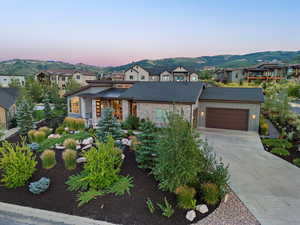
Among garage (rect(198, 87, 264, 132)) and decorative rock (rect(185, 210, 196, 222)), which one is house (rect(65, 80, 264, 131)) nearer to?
garage (rect(198, 87, 264, 132))

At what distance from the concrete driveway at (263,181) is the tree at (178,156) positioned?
205cm

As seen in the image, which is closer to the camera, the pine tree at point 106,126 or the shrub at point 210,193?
the shrub at point 210,193

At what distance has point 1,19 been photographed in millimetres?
19500

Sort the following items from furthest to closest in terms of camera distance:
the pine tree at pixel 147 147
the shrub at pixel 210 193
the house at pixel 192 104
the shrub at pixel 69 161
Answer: the house at pixel 192 104, the shrub at pixel 69 161, the pine tree at pixel 147 147, the shrub at pixel 210 193

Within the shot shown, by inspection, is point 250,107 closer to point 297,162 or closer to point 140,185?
point 297,162

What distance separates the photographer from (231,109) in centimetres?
1305

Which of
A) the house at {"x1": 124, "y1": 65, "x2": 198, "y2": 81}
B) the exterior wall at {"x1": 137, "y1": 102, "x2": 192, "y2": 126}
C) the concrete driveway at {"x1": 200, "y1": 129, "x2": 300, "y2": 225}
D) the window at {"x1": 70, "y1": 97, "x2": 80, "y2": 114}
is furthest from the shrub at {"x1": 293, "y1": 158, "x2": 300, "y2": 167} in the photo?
the house at {"x1": 124, "y1": 65, "x2": 198, "y2": 81}

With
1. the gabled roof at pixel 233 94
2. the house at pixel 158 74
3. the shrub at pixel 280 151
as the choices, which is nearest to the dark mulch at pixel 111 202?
the shrub at pixel 280 151

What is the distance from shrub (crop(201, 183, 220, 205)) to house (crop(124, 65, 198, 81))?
45.3m

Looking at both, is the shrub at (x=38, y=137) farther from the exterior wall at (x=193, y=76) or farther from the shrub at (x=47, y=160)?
the exterior wall at (x=193, y=76)

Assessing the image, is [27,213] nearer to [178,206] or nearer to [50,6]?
[178,206]

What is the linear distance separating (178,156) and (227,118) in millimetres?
10106

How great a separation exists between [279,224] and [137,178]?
4.27 meters

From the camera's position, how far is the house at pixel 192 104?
12572 millimetres
